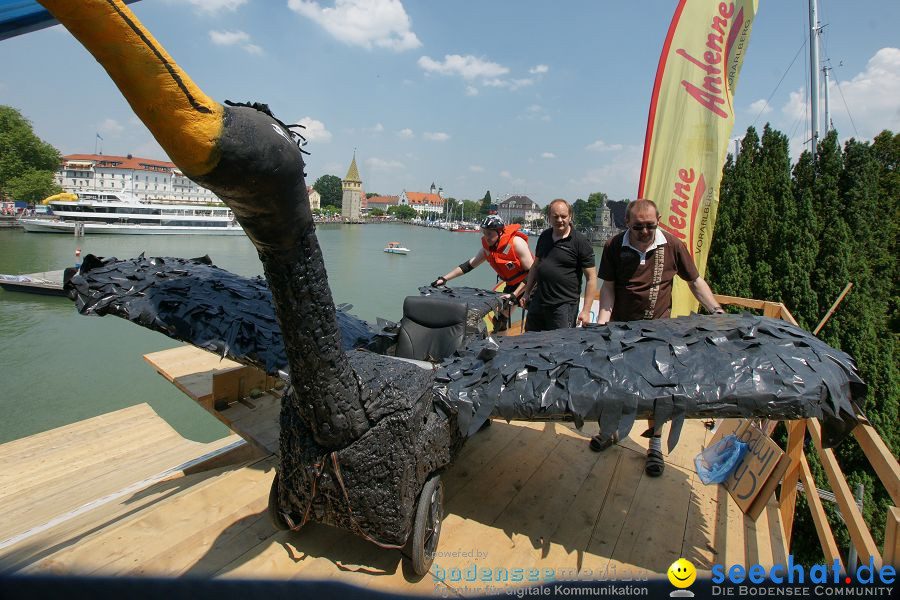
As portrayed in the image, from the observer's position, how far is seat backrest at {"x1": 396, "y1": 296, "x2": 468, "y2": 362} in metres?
3.18

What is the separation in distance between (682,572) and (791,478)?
3.05 feet

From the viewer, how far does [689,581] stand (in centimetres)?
208

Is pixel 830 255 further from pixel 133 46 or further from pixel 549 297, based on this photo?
pixel 133 46

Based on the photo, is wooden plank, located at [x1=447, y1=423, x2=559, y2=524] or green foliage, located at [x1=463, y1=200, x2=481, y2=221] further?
green foliage, located at [x1=463, y1=200, x2=481, y2=221]

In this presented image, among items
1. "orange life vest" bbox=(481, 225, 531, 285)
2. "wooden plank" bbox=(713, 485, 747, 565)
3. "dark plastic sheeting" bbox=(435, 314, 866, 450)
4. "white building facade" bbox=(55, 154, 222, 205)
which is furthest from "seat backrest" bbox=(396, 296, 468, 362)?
"white building facade" bbox=(55, 154, 222, 205)

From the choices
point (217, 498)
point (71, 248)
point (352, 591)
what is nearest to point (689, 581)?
point (352, 591)

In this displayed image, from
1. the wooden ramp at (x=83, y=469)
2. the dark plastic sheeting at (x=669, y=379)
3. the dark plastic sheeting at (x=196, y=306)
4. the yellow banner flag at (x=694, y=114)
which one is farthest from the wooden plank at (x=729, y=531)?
the wooden ramp at (x=83, y=469)

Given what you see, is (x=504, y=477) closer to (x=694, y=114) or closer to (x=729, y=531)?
(x=729, y=531)

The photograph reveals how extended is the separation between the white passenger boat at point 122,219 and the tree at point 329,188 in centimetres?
5982

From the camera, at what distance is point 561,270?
3504 mm

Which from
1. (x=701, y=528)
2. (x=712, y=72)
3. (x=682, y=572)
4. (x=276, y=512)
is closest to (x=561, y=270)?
(x=701, y=528)

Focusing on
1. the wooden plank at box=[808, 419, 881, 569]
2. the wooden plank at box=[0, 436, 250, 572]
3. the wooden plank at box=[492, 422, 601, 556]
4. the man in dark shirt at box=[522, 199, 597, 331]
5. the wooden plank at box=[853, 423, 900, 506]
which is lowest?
the wooden plank at box=[0, 436, 250, 572]

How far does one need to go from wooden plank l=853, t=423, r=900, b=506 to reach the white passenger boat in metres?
34.5

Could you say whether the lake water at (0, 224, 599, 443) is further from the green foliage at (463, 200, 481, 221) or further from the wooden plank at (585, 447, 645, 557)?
the green foliage at (463, 200, 481, 221)
